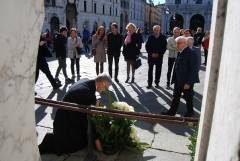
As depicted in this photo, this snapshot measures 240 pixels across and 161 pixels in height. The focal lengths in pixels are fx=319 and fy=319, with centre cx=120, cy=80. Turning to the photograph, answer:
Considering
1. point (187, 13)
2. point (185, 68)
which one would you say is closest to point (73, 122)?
point (185, 68)

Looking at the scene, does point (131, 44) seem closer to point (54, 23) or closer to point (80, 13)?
point (54, 23)

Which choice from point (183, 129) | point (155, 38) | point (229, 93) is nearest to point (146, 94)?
point (155, 38)

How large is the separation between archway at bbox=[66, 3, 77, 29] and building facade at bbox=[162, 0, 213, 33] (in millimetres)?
23014

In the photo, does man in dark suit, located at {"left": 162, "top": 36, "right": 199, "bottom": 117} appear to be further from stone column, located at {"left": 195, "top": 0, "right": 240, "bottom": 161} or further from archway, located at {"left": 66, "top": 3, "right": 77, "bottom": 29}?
archway, located at {"left": 66, "top": 3, "right": 77, "bottom": 29}

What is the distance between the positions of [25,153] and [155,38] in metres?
6.95

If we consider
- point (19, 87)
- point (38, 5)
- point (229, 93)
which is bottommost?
point (19, 87)

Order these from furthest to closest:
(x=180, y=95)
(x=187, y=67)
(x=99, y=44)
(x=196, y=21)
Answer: (x=196, y=21), (x=99, y=44), (x=180, y=95), (x=187, y=67)

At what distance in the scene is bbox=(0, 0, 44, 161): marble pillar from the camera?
52.0 inches

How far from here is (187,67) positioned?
5.57 m

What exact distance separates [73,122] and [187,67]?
7.76 ft

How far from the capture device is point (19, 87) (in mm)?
1448

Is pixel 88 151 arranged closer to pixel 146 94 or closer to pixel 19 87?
pixel 19 87

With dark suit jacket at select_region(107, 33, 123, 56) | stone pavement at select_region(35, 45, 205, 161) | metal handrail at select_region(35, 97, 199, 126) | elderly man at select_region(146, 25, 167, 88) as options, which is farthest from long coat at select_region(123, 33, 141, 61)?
metal handrail at select_region(35, 97, 199, 126)

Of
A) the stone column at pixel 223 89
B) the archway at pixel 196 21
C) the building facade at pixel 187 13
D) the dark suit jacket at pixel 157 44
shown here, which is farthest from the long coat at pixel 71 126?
the archway at pixel 196 21
